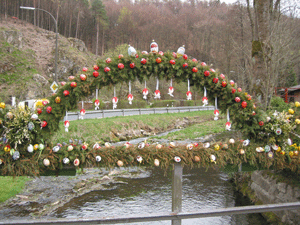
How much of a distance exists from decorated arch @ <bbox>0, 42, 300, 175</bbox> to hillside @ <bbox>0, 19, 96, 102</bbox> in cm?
2780

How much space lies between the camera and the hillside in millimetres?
31938

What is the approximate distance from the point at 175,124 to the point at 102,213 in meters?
17.4

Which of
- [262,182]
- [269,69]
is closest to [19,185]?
[262,182]

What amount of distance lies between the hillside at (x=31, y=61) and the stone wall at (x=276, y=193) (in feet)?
92.9

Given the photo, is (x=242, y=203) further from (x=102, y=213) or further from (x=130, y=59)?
(x=130, y=59)

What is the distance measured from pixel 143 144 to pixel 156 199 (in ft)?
12.1

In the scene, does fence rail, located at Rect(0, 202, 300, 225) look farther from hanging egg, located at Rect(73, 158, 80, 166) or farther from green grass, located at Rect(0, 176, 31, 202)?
green grass, located at Rect(0, 176, 31, 202)

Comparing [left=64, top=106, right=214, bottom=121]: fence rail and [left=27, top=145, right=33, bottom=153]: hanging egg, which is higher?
[left=64, top=106, right=214, bottom=121]: fence rail

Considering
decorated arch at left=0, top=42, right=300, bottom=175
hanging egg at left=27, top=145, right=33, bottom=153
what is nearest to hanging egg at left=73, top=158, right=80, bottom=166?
decorated arch at left=0, top=42, right=300, bottom=175

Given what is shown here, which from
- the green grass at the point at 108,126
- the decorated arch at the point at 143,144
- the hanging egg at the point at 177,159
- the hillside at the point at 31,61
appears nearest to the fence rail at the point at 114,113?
the green grass at the point at 108,126

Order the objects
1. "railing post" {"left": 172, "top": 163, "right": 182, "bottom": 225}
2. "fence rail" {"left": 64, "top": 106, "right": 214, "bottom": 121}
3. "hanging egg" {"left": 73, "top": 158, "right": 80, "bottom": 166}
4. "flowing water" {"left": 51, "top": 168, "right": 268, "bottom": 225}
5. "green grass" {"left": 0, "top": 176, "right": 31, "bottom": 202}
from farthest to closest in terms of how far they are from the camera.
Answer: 1. "fence rail" {"left": 64, "top": 106, "right": 214, "bottom": 121}
2. "green grass" {"left": 0, "top": 176, "right": 31, "bottom": 202}
3. "flowing water" {"left": 51, "top": 168, "right": 268, "bottom": 225}
4. "hanging egg" {"left": 73, "top": 158, "right": 80, "bottom": 166}
5. "railing post" {"left": 172, "top": 163, "right": 182, "bottom": 225}

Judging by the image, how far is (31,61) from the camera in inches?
1510

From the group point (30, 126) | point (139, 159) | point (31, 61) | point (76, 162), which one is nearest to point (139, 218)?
point (139, 159)

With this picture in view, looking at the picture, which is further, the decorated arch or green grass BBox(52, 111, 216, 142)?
green grass BBox(52, 111, 216, 142)
